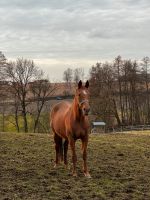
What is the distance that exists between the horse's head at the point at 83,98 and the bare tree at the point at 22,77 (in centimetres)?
3932

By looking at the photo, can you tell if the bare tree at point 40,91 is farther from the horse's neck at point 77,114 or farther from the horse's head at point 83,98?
the horse's head at point 83,98

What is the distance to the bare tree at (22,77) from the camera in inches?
1951

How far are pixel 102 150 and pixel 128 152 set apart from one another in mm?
932

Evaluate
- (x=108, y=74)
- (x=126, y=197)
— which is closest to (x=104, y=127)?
(x=108, y=74)

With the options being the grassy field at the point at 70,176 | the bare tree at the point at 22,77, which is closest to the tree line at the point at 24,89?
the bare tree at the point at 22,77

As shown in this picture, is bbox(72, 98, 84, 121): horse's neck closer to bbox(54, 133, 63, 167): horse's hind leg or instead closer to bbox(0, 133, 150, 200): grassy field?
bbox(0, 133, 150, 200): grassy field

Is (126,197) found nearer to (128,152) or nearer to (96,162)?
(96,162)

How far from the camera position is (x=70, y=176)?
9078 millimetres

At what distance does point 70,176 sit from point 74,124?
4.01ft

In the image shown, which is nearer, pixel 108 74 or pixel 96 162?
pixel 96 162

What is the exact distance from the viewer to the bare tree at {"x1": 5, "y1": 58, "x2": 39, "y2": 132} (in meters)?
49.6

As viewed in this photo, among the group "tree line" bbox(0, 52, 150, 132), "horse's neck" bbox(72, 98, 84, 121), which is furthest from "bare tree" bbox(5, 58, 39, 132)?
"horse's neck" bbox(72, 98, 84, 121)

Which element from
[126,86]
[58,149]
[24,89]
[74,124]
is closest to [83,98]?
[74,124]

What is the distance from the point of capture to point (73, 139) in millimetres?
9289
